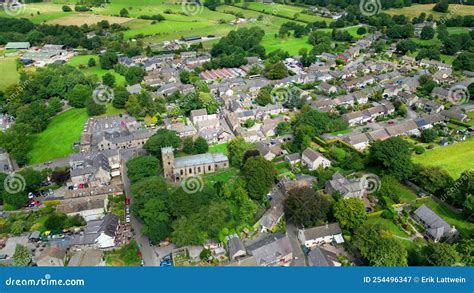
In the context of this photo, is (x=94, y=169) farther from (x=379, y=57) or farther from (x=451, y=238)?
(x=379, y=57)

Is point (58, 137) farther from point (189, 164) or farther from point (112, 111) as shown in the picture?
point (189, 164)

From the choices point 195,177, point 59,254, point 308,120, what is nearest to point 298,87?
point 308,120

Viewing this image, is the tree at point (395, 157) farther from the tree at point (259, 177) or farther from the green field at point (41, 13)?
the green field at point (41, 13)

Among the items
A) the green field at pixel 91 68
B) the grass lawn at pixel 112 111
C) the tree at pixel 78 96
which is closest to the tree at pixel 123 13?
the green field at pixel 91 68

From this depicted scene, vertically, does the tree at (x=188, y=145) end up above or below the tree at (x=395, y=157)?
below

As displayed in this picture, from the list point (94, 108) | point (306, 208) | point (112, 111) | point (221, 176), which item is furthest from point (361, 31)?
point (306, 208)

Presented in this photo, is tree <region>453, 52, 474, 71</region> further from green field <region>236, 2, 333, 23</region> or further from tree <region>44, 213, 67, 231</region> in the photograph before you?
tree <region>44, 213, 67, 231</region>
